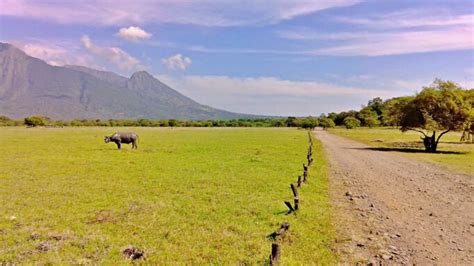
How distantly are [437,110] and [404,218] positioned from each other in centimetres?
3227

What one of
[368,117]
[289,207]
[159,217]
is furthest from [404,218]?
[368,117]

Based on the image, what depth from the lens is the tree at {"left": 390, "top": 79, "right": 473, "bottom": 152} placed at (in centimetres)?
3819

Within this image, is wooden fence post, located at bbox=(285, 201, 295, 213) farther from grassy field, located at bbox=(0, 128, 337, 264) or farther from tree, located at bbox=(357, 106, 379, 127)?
tree, located at bbox=(357, 106, 379, 127)

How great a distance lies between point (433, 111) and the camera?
39500mm

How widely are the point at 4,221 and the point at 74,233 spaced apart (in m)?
2.84

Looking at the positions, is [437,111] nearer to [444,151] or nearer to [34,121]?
[444,151]

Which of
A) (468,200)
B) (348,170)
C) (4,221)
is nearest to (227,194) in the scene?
(4,221)

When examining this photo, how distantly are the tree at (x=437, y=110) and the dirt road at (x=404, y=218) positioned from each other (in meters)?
19.7

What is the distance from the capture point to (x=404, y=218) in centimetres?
1180

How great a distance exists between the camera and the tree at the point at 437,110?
38188 mm

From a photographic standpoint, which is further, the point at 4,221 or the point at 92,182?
the point at 92,182

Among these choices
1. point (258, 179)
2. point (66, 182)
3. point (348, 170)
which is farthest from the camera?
point (348, 170)

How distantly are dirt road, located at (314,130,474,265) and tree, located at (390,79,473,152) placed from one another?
1974 centimetres

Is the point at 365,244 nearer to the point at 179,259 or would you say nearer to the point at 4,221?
the point at 179,259
